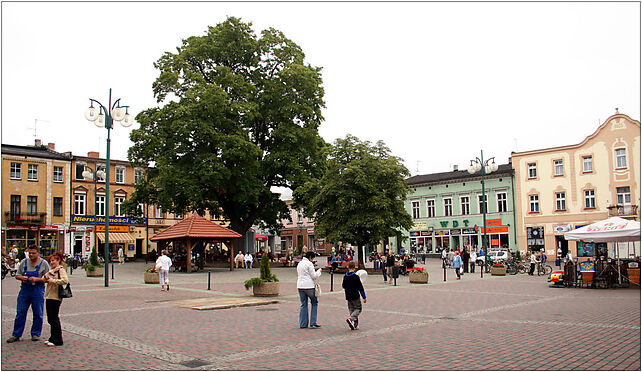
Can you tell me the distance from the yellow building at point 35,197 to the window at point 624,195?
5257cm

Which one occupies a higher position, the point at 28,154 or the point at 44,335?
the point at 28,154

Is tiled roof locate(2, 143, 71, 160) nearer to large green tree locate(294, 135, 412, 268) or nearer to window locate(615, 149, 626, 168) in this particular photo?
large green tree locate(294, 135, 412, 268)

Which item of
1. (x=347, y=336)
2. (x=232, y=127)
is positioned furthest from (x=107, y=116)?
(x=347, y=336)

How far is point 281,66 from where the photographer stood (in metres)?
41.4

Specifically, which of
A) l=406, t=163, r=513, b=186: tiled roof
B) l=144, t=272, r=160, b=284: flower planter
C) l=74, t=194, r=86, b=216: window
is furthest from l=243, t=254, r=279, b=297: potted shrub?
l=74, t=194, r=86, b=216: window

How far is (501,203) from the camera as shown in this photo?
55.8 metres

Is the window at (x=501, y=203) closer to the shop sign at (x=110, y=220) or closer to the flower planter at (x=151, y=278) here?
the shop sign at (x=110, y=220)

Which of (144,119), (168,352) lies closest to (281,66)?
(144,119)

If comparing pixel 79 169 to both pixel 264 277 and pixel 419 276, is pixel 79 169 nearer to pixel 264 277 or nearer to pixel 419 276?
pixel 419 276

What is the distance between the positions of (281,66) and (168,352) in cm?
3456

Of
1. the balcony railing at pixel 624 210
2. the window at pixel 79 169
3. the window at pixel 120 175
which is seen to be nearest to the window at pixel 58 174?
the window at pixel 79 169

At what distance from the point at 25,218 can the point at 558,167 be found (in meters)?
51.0

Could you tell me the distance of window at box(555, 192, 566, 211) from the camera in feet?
169

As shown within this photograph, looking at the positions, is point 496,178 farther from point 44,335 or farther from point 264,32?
point 44,335
